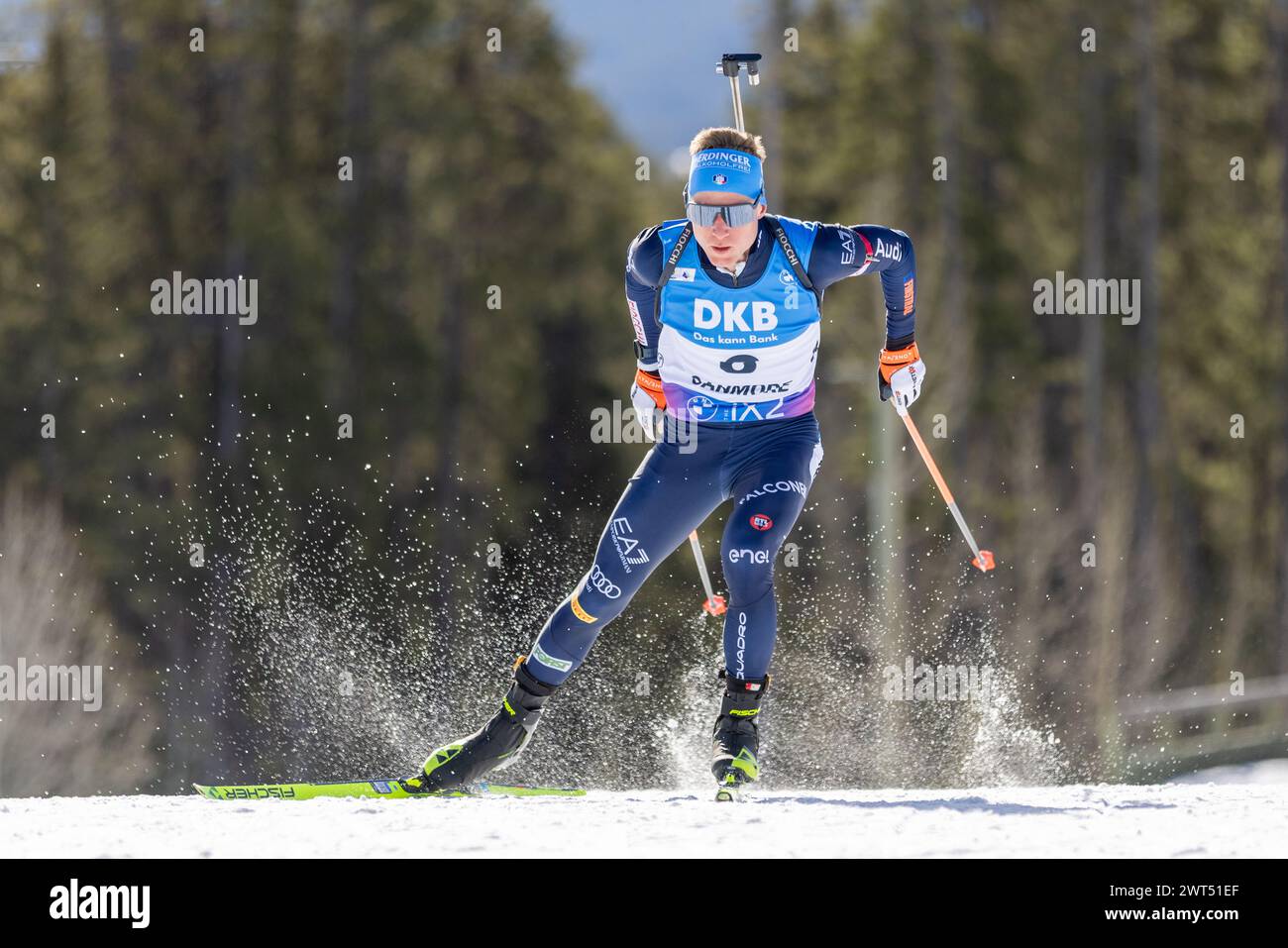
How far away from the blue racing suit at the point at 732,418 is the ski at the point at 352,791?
0.58m

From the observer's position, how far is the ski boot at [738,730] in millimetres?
5316

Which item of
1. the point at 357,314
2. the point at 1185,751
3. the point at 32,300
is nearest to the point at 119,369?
the point at 32,300

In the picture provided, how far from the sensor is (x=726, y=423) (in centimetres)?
546

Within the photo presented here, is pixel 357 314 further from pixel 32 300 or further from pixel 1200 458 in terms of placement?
pixel 1200 458

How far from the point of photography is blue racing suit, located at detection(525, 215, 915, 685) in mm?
5309

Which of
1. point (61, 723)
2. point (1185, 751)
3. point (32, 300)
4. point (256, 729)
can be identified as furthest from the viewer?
point (32, 300)

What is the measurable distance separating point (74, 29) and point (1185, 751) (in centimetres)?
2229

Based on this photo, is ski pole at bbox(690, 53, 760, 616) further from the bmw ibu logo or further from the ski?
the ski

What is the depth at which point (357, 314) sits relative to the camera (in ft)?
94.8
